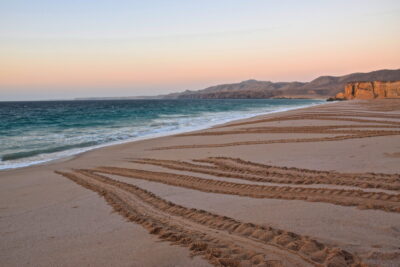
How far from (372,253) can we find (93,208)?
4.46m

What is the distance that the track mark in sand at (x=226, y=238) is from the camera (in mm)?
3363

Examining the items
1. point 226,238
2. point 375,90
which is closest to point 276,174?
point 226,238

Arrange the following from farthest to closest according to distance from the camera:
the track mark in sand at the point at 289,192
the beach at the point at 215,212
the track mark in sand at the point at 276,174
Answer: the track mark in sand at the point at 276,174 < the track mark in sand at the point at 289,192 < the beach at the point at 215,212

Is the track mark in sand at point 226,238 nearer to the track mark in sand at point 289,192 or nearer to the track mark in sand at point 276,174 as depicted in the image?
the track mark in sand at point 289,192

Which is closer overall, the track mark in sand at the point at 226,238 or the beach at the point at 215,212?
the track mark in sand at the point at 226,238

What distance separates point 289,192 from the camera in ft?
Result: 19.3

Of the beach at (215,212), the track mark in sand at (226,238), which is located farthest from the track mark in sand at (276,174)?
the track mark in sand at (226,238)

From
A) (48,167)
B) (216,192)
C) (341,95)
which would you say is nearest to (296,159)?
(216,192)

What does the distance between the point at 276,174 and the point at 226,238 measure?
3615 millimetres

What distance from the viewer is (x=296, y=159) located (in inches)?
351

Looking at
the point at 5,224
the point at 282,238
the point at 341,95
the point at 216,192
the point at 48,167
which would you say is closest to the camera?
the point at 282,238

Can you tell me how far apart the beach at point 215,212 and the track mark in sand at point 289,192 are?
0.06 ft

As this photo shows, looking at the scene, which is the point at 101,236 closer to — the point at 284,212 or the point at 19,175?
the point at 284,212

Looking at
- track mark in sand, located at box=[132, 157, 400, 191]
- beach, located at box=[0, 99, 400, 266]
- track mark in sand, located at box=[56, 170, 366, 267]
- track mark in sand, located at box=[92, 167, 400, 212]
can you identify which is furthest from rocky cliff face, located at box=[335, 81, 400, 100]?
track mark in sand, located at box=[56, 170, 366, 267]
